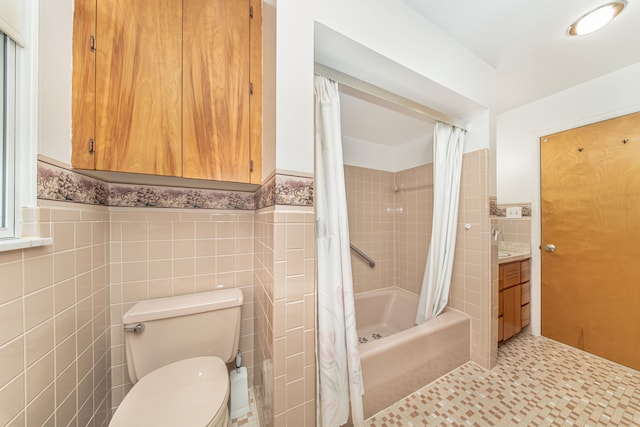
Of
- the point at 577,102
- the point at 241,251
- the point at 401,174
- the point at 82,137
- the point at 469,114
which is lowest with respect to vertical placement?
the point at 241,251

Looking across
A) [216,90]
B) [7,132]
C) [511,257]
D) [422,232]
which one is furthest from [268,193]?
[511,257]

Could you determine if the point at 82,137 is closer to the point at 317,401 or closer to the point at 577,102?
the point at 317,401

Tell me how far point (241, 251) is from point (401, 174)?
199 cm

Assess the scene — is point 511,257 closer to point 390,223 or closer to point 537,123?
point 390,223

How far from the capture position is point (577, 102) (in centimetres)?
167

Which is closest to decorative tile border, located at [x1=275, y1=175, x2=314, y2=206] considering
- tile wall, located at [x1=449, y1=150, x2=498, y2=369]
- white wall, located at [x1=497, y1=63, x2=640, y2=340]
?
tile wall, located at [x1=449, y1=150, x2=498, y2=369]

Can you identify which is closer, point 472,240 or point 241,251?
point 241,251

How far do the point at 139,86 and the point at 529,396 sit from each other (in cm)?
267

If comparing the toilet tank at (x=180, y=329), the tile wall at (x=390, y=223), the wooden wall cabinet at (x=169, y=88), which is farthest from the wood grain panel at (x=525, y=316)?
the wooden wall cabinet at (x=169, y=88)

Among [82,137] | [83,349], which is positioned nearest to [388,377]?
[83,349]

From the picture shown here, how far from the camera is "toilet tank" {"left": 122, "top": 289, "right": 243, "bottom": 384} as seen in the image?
0.95 meters

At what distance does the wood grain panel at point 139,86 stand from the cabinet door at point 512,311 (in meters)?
2.57

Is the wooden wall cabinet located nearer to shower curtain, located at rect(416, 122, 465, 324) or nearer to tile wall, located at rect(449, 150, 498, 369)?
shower curtain, located at rect(416, 122, 465, 324)

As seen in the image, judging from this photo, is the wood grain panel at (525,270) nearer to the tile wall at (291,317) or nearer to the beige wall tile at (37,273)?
the tile wall at (291,317)
